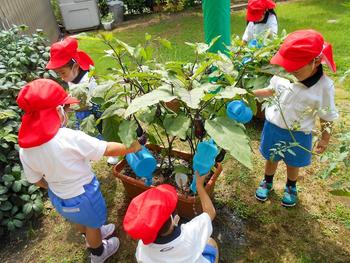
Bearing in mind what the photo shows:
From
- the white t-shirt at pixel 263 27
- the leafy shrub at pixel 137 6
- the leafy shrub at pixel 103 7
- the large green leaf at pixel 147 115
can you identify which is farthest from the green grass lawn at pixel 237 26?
the large green leaf at pixel 147 115

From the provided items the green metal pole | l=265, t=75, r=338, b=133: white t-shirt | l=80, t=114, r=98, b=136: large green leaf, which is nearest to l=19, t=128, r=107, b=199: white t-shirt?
l=80, t=114, r=98, b=136: large green leaf

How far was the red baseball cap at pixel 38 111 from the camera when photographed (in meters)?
1.58

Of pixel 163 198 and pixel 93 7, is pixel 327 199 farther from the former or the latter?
pixel 93 7

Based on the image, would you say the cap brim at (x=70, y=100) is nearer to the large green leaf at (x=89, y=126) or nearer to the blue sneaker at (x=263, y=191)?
the large green leaf at (x=89, y=126)

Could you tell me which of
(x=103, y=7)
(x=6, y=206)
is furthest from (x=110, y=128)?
(x=103, y=7)

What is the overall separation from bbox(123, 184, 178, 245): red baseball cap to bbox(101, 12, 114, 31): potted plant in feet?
23.1

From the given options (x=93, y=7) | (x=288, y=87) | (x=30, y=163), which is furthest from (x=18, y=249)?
(x=93, y=7)

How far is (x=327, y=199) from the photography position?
2508mm

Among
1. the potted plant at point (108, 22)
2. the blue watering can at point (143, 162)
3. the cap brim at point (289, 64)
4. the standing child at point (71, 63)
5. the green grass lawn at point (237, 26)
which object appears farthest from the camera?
the potted plant at point (108, 22)

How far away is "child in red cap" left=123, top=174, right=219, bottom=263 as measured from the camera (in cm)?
136

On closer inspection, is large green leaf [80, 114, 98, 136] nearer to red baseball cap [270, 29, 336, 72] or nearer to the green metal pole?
red baseball cap [270, 29, 336, 72]

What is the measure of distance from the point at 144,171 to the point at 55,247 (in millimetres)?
938

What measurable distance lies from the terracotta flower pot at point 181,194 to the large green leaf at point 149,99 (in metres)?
0.81

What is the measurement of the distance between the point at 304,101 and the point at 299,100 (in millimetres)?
31
